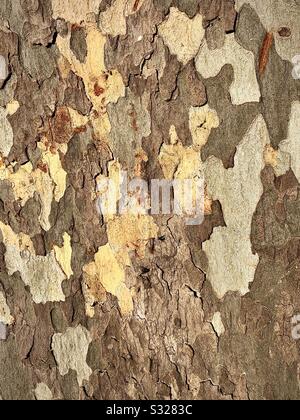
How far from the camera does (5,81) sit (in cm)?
183

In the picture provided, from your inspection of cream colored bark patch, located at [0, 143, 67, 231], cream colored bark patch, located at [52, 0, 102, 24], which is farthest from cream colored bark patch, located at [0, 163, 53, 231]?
cream colored bark patch, located at [52, 0, 102, 24]

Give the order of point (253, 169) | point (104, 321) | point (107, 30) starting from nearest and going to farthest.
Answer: point (253, 169) → point (107, 30) → point (104, 321)

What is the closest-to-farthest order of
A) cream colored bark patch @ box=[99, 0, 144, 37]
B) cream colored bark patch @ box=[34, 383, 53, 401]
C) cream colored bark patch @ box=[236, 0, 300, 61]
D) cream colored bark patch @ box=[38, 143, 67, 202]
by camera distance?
cream colored bark patch @ box=[236, 0, 300, 61]
cream colored bark patch @ box=[99, 0, 144, 37]
cream colored bark patch @ box=[38, 143, 67, 202]
cream colored bark patch @ box=[34, 383, 53, 401]

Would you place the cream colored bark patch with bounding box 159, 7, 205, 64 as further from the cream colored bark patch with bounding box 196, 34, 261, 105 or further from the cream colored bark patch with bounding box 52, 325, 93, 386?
the cream colored bark patch with bounding box 52, 325, 93, 386

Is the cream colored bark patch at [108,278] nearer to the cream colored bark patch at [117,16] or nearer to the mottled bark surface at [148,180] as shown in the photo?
the mottled bark surface at [148,180]

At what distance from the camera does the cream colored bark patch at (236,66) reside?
1561 mm

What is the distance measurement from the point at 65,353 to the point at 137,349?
0.21 m

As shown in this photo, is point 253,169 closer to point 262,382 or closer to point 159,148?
point 159,148

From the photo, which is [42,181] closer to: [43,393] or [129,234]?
[129,234]

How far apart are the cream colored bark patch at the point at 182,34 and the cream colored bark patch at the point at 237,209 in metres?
0.21

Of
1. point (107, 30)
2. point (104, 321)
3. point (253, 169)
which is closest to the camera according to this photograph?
point (253, 169)

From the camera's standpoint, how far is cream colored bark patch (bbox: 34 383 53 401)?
193 cm

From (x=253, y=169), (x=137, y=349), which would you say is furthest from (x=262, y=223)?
(x=137, y=349)

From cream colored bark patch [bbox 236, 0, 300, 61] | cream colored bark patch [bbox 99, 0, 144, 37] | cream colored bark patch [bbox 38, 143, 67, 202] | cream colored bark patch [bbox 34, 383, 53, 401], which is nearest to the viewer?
cream colored bark patch [bbox 236, 0, 300, 61]
